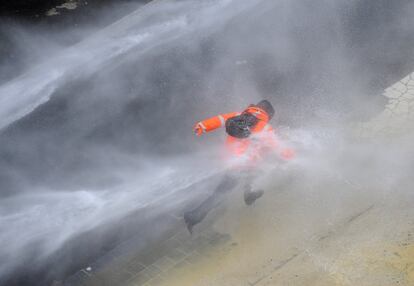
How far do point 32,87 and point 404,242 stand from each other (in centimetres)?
681

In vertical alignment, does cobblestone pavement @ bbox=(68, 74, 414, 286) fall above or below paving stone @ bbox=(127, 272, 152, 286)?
below

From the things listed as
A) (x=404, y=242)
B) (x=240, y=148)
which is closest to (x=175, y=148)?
(x=240, y=148)

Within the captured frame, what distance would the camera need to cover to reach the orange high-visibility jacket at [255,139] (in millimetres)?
6398

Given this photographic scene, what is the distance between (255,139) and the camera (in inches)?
253

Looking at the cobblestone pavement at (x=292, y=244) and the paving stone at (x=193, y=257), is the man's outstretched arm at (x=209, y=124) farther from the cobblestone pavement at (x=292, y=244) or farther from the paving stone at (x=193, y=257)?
the paving stone at (x=193, y=257)

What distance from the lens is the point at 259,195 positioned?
22.1ft

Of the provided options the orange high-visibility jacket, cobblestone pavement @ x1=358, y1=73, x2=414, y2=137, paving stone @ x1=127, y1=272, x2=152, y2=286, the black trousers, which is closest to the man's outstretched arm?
the orange high-visibility jacket

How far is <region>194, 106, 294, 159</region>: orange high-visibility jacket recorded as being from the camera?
21.0ft

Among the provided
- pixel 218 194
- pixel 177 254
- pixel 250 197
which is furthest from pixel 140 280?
pixel 250 197

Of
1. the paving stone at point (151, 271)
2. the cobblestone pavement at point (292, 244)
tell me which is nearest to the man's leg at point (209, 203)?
the cobblestone pavement at point (292, 244)

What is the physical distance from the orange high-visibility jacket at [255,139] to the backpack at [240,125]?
0.35 feet

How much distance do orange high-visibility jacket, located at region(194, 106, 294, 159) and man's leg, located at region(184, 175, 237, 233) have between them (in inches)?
Result: 19.2

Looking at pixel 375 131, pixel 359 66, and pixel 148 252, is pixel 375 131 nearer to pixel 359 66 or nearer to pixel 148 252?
pixel 359 66

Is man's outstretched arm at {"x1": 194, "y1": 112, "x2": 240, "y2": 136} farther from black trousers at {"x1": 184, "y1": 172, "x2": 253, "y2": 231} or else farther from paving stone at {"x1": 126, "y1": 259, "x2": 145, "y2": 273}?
Result: paving stone at {"x1": 126, "y1": 259, "x2": 145, "y2": 273}
